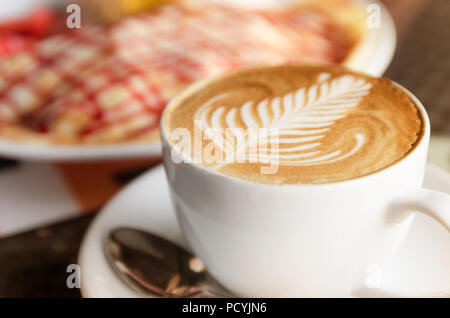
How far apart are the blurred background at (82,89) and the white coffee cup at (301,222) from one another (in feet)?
0.55

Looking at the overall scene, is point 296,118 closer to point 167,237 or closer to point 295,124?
point 295,124

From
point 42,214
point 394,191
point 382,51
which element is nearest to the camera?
point 394,191

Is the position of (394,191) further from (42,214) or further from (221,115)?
(42,214)

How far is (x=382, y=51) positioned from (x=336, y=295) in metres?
0.50

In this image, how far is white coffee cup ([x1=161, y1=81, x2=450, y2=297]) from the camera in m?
0.39

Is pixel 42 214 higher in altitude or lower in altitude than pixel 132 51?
lower

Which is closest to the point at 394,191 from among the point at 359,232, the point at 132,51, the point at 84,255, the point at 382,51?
the point at 359,232

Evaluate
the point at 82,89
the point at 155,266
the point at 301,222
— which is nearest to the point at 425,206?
the point at 301,222

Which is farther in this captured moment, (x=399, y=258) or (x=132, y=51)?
(x=132, y=51)

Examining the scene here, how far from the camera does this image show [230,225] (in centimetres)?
42

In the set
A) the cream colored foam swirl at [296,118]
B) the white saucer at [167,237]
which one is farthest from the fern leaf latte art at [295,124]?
the white saucer at [167,237]

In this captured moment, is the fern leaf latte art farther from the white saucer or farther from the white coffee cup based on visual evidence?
the white saucer

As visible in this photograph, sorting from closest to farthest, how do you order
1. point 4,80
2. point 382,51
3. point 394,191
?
1. point 394,191
2. point 382,51
3. point 4,80

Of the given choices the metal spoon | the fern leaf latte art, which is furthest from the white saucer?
the fern leaf latte art
